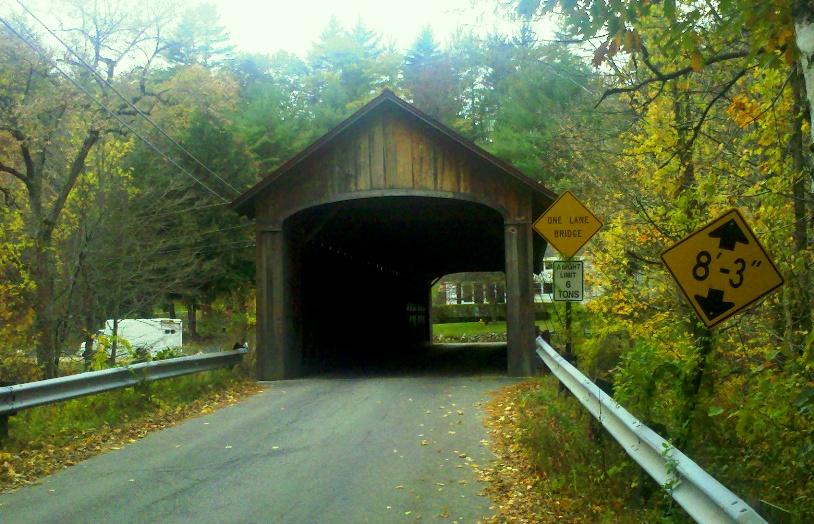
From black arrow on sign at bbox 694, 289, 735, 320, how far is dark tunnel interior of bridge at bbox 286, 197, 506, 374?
14.0 meters

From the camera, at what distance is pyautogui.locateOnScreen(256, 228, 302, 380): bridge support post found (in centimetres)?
1853

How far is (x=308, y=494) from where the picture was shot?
7586 millimetres

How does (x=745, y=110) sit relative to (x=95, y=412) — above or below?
above

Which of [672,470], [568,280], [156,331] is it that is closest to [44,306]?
[568,280]

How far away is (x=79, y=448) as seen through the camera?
9.98 m

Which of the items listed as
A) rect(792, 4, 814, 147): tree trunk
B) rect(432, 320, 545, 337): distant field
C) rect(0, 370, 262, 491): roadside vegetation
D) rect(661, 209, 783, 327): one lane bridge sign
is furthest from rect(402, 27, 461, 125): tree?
rect(792, 4, 814, 147): tree trunk

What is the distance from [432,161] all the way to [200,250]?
20544mm

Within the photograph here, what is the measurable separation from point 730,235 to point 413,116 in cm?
1249

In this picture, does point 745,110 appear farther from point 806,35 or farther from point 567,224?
point 567,224

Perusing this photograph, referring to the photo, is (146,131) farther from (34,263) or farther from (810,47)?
(810,47)

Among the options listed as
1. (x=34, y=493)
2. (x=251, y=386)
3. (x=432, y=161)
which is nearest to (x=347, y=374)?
(x=251, y=386)

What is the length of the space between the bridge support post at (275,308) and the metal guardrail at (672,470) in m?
11.0

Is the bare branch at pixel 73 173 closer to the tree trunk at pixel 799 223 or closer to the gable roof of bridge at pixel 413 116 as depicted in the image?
the gable roof of bridge at pixel 413 116

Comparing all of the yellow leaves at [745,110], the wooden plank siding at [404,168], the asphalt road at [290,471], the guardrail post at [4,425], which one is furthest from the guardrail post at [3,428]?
the wooden plank siding at [404,168]
